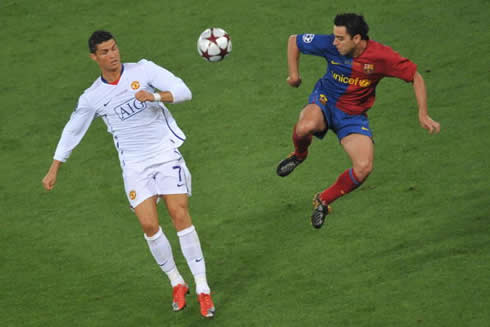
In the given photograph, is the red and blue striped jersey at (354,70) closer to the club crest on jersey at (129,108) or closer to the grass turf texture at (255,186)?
the grass turf texture at (255,186)

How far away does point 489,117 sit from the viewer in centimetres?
1149

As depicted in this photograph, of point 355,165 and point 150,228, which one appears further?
point 355,165

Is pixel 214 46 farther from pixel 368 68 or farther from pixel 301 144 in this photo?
pixel 368 68

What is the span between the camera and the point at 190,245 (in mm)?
8719

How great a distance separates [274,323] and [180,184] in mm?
1529

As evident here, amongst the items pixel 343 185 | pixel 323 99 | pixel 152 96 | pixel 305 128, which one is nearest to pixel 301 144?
pixel 305 128

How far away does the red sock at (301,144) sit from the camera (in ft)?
31.8

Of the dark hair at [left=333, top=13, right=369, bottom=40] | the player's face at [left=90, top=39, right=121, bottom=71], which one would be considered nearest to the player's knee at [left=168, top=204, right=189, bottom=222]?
the player's face at [left=90, top=39, right=121, bottom=71]

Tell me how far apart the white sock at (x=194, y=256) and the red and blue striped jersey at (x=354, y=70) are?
79.5 inches

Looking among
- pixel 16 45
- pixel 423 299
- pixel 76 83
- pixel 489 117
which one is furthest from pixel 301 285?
pixel 16 45

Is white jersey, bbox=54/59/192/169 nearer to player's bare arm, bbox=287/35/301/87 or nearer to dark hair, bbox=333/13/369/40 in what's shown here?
player's bare arm, bbox=287/35/301/87

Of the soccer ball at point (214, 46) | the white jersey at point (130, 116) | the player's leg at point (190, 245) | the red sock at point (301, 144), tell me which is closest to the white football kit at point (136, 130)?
the white jersey at point (130, 116)

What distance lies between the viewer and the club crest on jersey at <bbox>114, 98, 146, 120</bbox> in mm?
8633

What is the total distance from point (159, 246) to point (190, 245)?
32cm
